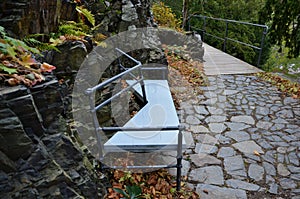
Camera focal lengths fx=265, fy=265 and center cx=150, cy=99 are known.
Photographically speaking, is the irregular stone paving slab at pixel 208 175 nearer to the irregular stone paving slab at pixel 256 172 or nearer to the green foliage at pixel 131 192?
the irregular stone paving slab at pixel 256 172

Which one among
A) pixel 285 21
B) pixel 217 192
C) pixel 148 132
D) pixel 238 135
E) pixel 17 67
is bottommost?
pixel 217 192

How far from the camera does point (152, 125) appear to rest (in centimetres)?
263

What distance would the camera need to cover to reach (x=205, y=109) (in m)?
4.15

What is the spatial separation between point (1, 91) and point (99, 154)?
1071 millimetres

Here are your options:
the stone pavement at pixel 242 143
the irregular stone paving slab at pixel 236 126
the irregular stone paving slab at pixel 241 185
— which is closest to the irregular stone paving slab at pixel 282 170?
the stone pavement at pixel 242 143

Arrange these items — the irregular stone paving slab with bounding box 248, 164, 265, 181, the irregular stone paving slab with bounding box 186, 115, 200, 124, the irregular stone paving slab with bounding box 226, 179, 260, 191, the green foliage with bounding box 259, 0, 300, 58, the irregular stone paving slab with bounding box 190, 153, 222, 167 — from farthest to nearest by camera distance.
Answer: the green foliage with bounding box 259, 0, 300, 58
the irregular stone paving slab with bounding box 186, 115, 200, 124
the irregular stone paving slab with bounding box 190, 153, 222, 167
the irregular stone paving slab with bounding box 248, 164, 265, 181
the irregular stone paving slab with bounding box 226, 179, 260, 191

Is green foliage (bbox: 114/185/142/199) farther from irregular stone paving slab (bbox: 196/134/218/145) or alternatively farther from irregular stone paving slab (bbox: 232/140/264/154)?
irregular stone paving slab (bbox: 232/140/264/154)

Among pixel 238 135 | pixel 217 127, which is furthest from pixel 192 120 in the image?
pixel 238 135

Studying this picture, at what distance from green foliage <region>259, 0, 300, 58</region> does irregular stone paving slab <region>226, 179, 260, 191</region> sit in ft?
11.9

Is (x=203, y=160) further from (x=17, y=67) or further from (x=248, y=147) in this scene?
(x=17, y=67)

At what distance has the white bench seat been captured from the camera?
2.32 m

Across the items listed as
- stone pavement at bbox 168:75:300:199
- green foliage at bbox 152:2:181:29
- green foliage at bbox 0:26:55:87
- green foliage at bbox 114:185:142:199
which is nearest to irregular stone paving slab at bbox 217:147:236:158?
stone pavement at bbox 168:75:300:199

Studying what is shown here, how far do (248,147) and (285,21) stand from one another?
3193 mm

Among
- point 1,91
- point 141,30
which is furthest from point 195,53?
point 1,91
